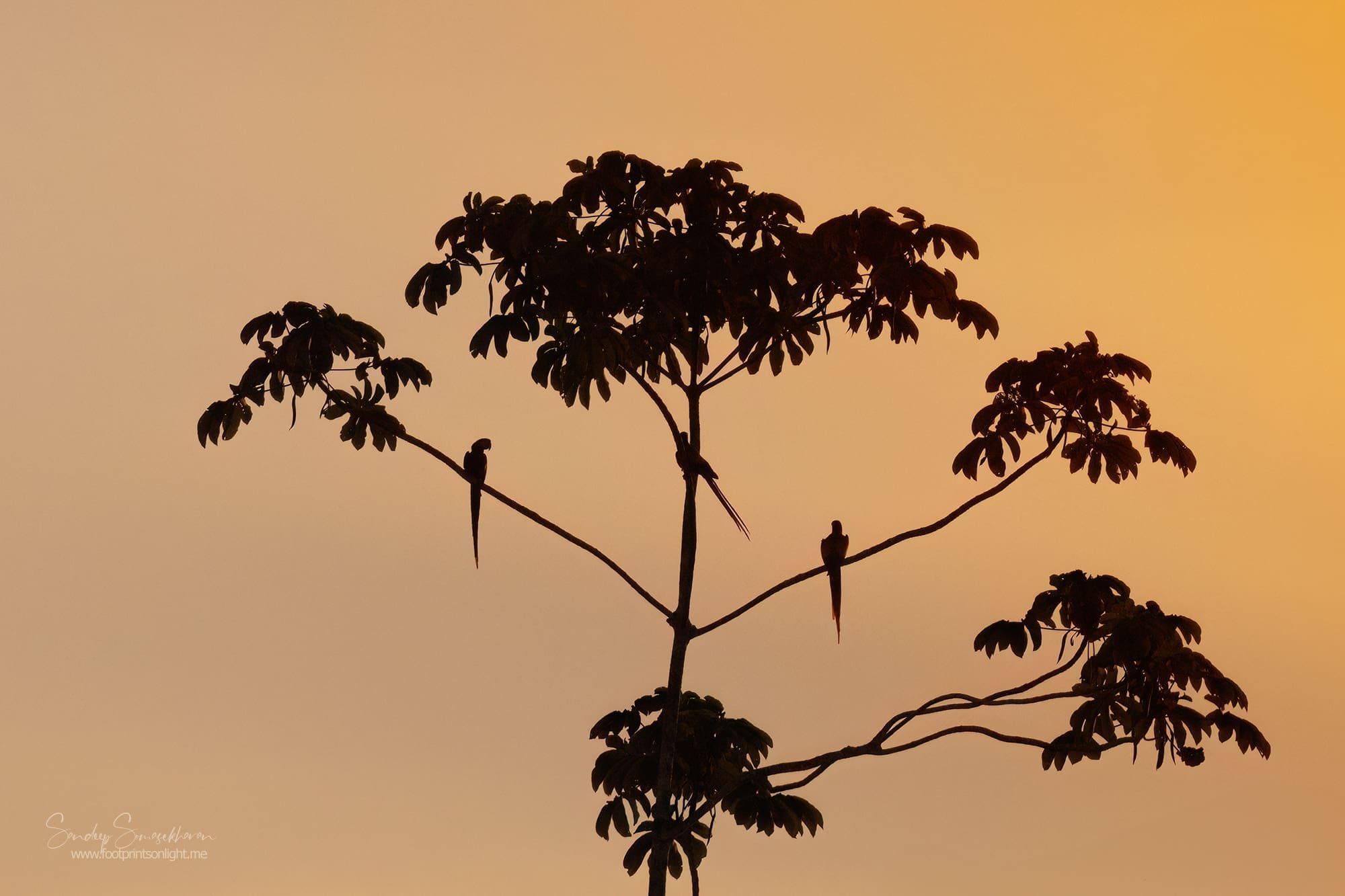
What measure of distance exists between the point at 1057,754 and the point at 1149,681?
565mm

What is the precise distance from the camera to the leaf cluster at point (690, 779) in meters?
7.16

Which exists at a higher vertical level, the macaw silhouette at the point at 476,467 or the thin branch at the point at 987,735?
the macaw silhouette at the point at 476,467

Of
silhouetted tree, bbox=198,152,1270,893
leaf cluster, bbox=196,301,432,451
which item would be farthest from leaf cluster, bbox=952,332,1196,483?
leaf cluster, bbox=196,301,432,451

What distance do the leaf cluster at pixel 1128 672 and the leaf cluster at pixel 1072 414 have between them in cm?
61

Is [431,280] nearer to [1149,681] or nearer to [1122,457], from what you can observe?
[1122,457]

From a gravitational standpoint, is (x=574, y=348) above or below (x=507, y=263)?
below

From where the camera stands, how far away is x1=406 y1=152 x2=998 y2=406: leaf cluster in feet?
21.7

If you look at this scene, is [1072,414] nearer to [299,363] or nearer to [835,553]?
→ [835,553]

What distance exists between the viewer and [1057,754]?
7191 mm

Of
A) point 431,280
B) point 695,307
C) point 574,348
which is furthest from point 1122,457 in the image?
point 431,280

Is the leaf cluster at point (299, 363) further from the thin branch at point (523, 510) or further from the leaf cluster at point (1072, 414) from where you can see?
the leaf cluster at point (1072, 414)

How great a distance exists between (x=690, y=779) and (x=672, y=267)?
2.46m

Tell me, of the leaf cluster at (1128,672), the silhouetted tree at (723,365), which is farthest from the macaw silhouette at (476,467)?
the leaf cluster at (1128,672)

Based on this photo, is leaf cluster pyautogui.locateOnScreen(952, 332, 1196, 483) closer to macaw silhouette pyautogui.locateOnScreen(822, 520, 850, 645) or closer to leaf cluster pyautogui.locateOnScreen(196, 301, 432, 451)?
macaw silhouette pyautogui.locateOnScreen(822, 520, 850, 645)
